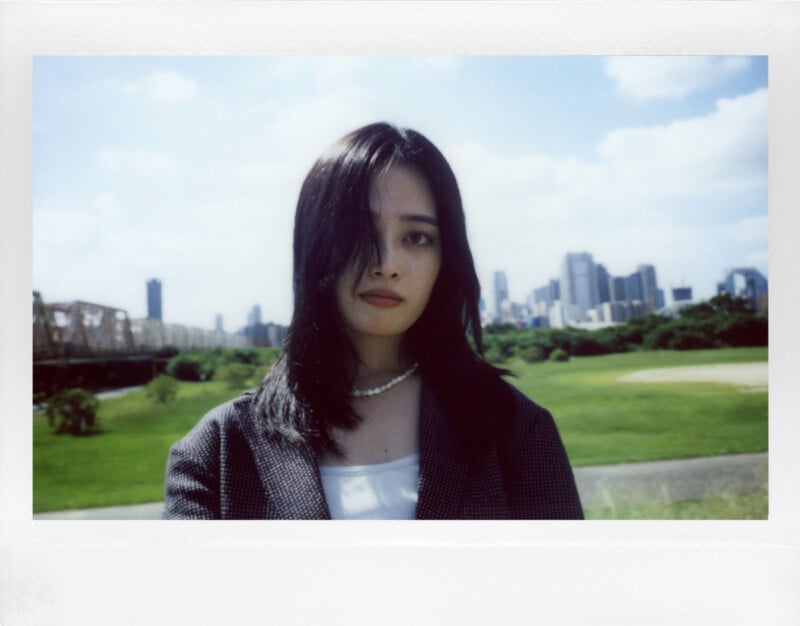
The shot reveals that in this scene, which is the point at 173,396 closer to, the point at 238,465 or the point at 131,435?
the point at 131,435

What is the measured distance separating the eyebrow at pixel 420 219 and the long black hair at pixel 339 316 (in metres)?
0.02

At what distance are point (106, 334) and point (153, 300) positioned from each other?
202 mm

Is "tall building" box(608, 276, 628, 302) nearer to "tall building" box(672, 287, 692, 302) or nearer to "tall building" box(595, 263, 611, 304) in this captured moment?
"tall building" box(595, 263, 611, 304)

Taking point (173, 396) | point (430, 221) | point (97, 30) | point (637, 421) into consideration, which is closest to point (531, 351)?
point (637, 421)

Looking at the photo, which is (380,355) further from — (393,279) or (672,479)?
(672,479)

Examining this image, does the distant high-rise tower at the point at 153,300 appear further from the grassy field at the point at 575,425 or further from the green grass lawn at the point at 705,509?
the green grass lawn at the point at 705,509

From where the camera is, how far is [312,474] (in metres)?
1.73

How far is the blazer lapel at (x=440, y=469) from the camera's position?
1.71m
